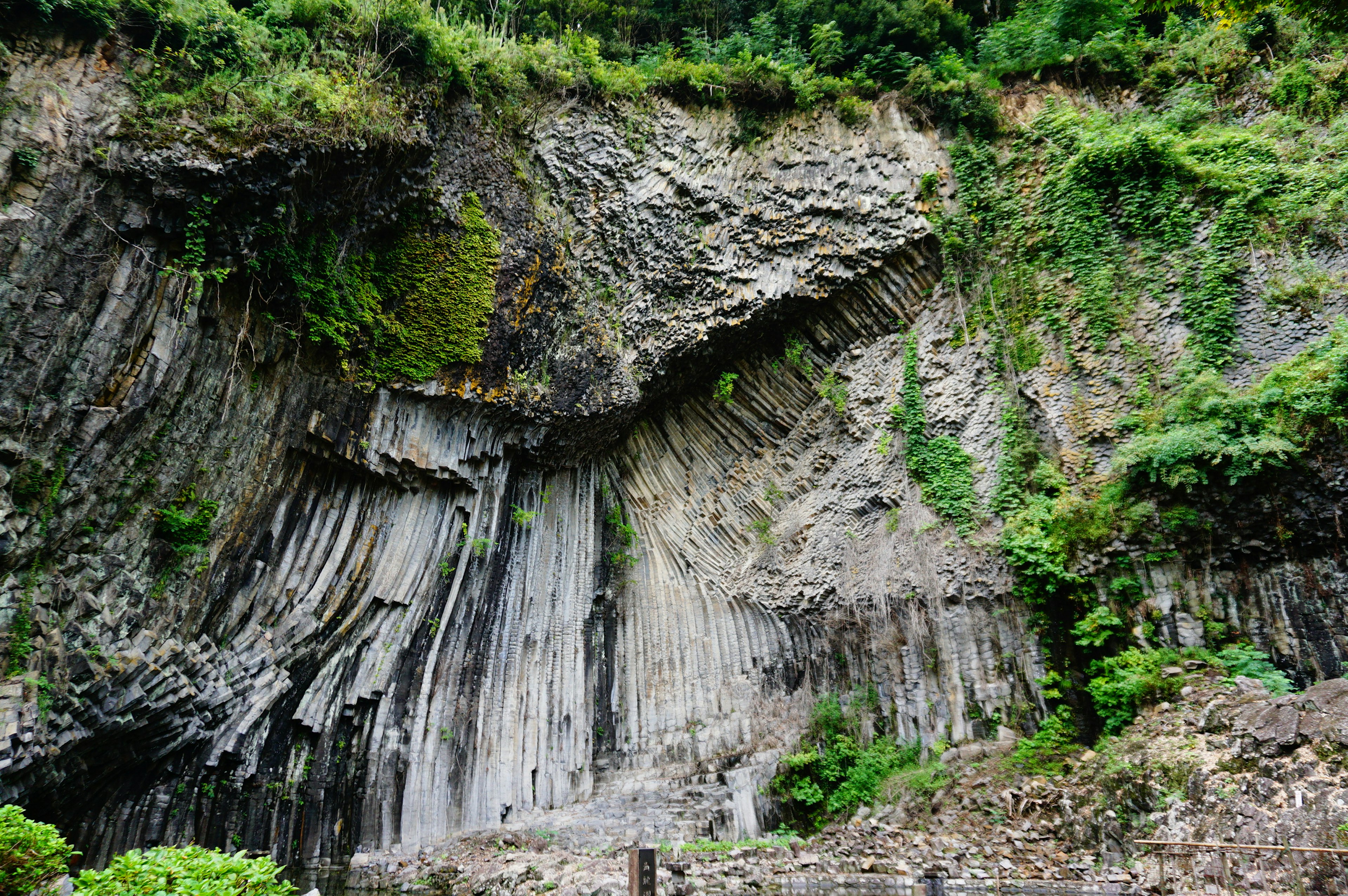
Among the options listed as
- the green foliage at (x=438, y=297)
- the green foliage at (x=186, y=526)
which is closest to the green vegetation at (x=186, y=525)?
the green foliage at (x=186, y=526)

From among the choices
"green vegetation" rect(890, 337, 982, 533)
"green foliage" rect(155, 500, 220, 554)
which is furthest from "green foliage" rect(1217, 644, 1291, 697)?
"green foliage" rect(155, 500, 220, 554)

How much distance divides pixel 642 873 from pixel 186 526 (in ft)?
20.9

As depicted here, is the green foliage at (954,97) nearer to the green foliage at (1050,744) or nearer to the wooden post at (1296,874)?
the green foliage at (1050,744)

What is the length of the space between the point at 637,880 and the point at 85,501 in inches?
249

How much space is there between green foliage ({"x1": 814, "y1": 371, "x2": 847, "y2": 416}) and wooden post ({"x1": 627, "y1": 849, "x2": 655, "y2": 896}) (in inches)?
341

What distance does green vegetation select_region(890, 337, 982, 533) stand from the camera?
10.2m

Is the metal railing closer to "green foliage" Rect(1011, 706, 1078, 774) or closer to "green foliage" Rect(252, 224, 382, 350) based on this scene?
"green foliage" Rect(1011, 706, 1078, 774)

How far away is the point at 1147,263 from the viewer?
1000cm

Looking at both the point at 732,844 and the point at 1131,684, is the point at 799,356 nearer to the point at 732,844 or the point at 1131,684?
the point at 1131,684

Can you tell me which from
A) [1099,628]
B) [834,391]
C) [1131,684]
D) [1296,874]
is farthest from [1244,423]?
[834,391]

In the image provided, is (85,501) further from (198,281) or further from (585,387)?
(585,387)

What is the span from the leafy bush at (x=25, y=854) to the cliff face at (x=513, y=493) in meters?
2.19

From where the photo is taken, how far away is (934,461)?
10758 mm

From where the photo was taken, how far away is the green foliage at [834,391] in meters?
12.2
